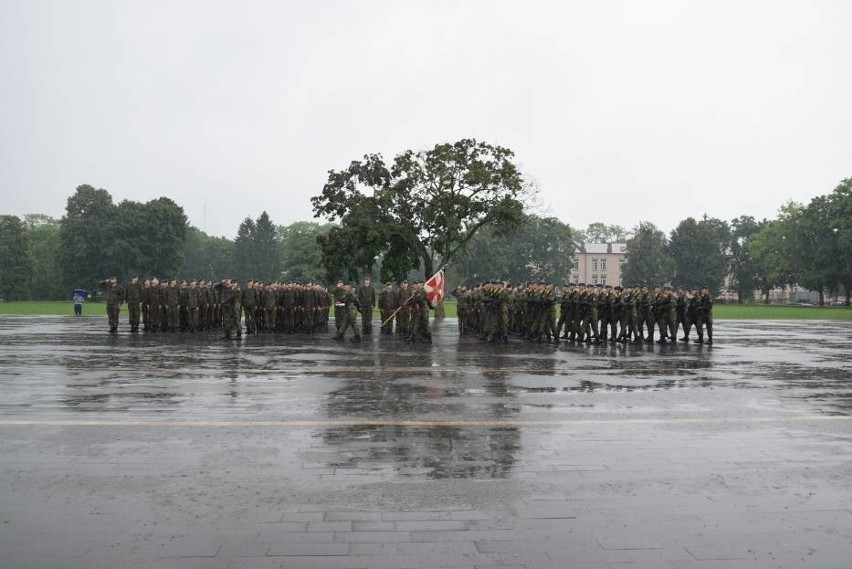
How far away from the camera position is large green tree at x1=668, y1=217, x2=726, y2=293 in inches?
4178

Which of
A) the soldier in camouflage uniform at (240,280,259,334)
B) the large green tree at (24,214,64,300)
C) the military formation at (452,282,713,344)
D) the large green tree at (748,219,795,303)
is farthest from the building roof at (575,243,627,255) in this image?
the soldier in camouflage uniform at (240,280,259,334)

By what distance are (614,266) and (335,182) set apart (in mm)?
110929

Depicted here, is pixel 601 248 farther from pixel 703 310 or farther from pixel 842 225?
pixel 703 310

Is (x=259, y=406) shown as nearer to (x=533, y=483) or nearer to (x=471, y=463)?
(x=471, y=463)

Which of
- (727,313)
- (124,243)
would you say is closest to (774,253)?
(727,313)

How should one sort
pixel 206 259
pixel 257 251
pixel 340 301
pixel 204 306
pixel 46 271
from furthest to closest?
pixel 206 259
pixel 257 251
pixel 46 271
pixel 204 306
pixel 340 301

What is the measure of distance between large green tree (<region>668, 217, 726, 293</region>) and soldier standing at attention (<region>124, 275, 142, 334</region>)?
94008mm

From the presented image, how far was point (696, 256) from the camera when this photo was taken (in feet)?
350

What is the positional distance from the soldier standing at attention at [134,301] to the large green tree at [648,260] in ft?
295

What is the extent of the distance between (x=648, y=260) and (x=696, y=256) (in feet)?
26.4

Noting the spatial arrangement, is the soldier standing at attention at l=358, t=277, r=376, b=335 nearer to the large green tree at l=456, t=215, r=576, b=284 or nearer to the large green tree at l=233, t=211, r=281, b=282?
the large green tree at l=456, t=215, r=576, b=284

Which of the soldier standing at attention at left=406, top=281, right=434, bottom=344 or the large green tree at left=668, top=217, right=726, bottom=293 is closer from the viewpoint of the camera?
the soldier standing at attention at left=406, top=281, right=434, bottom=344

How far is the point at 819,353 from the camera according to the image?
18703mm

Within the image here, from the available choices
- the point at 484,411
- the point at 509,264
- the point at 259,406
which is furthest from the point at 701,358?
the point at 509,264
